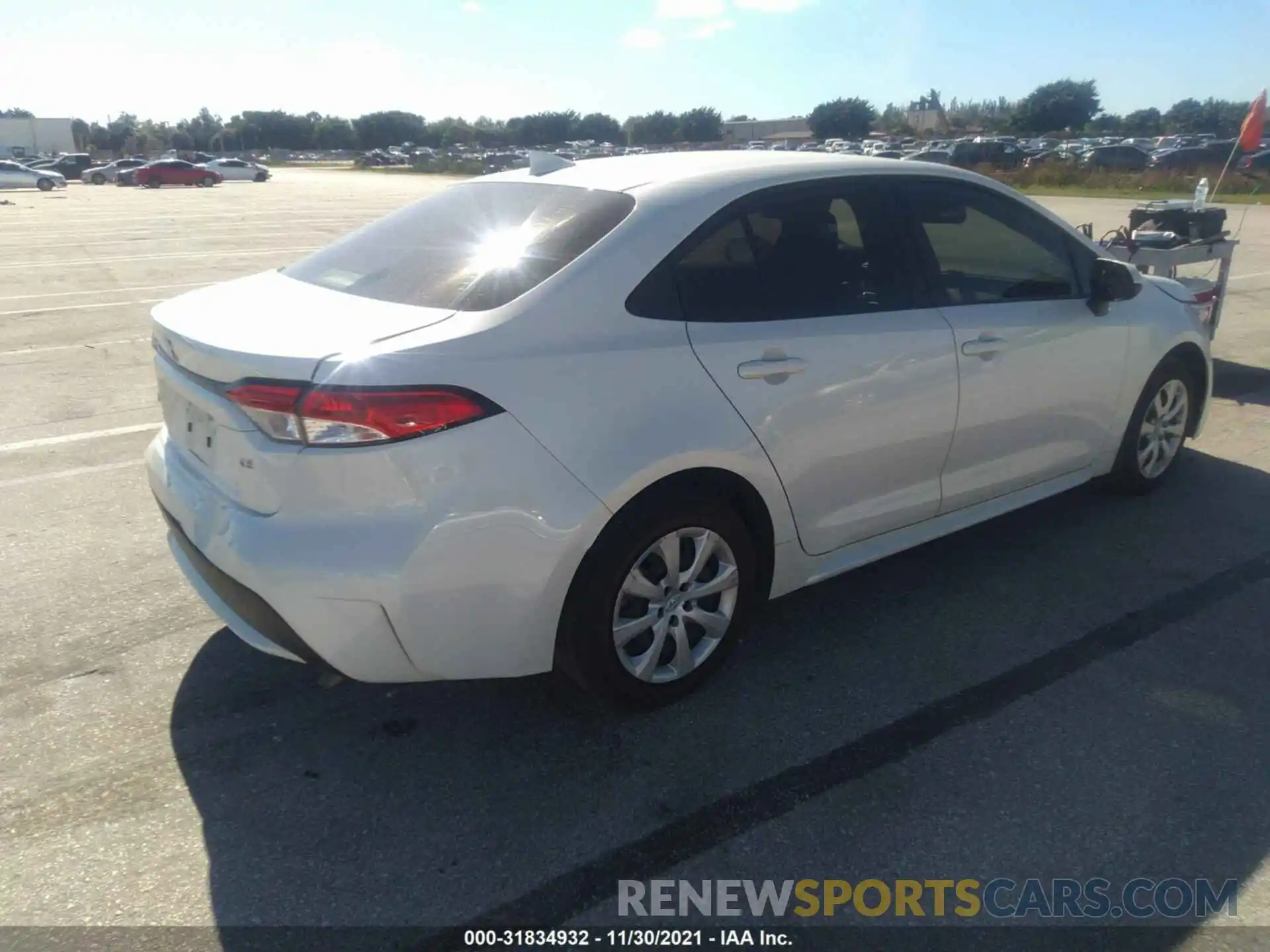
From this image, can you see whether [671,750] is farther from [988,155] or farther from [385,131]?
[385,131]

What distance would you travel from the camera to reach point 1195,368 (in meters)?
5.36

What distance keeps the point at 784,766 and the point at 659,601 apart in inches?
24.7

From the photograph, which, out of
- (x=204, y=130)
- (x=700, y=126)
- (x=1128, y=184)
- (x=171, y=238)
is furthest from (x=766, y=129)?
(x=171, y=238)

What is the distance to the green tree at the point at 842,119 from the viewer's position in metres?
110

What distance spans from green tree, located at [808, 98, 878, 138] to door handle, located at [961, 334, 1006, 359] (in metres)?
108

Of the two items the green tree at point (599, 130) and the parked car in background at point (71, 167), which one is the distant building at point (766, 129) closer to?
the green tree at point (599, 130)

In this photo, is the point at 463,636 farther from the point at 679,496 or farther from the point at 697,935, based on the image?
the point at 697,935

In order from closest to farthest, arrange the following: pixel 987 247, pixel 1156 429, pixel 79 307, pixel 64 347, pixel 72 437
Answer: pixel 987 247 → pixel 1156 429 → pixel 72 437 → pixel 64 347 → pixel 79 307

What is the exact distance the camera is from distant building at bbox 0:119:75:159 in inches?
3324

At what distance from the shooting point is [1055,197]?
29.2 meters

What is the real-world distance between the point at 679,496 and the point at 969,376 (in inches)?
58.9

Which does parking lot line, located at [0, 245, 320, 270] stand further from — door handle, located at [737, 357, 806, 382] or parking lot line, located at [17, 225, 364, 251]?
door handle, located at [737, 357, 806, 382]

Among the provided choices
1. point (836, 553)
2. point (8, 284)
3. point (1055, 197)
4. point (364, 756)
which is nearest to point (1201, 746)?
point (836, 553)

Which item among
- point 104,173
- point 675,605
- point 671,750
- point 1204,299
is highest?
point 1204,299
